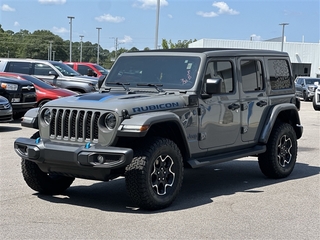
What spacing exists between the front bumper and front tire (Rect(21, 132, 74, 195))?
1.51 ft

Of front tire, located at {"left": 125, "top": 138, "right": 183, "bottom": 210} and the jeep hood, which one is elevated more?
the jeep hood

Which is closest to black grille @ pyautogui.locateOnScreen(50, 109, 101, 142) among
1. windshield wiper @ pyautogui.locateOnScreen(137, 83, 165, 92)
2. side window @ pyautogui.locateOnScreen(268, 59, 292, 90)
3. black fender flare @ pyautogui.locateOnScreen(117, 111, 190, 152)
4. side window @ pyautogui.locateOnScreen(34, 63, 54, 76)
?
black fender flare @ pyautogui.locateOnScreen(117, 111, 190, 152)

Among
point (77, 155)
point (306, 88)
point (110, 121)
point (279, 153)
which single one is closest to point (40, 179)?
point (77, 155)

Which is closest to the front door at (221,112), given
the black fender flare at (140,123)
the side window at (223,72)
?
the side window at (223,72)

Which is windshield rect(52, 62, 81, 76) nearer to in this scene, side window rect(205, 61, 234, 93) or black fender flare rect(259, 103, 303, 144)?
black fender flare rect(259, 103, 303, 144)

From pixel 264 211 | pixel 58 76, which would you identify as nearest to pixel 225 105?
pixel 264 211

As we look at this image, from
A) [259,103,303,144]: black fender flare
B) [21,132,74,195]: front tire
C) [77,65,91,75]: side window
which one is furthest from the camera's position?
[77,65,91,75]: side window

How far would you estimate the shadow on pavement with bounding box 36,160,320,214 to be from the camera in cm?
723

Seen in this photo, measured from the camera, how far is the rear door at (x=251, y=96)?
335 inches

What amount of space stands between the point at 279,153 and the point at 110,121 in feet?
11.4

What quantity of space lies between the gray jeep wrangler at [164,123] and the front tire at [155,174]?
1 centimetres

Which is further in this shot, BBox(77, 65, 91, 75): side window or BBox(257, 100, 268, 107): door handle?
BBox(77, 65, 91, 75): side window

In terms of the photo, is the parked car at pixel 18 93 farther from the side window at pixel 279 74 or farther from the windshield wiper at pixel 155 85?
the windshield wiper at pixel 155 85

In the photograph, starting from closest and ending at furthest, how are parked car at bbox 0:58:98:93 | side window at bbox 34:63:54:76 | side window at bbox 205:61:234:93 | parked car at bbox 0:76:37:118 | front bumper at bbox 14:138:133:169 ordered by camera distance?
front bumper at bbox 14:138:133:169, side window at bbox 205:61:234:93, parked car at bbox 0:76:37:118, parked car at bbox 0:58:98:93, side window at bbox 34:63:54:76
